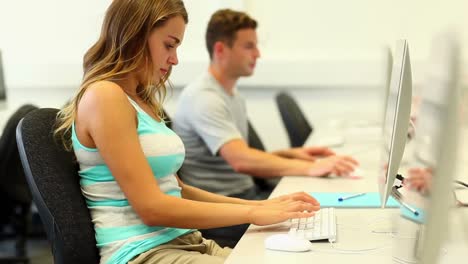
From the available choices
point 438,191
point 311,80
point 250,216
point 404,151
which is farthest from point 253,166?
point 311,80

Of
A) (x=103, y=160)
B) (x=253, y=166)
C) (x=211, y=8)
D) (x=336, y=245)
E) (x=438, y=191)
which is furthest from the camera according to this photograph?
(x=211, y=8)

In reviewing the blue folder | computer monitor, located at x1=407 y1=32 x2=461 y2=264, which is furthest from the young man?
computer monitor, located at x1=407 y1=32 x2=461 y2=264

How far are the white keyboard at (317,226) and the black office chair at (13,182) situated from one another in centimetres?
141

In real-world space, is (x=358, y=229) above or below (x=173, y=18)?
below

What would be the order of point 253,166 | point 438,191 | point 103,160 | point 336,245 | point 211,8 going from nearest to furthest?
point 438,191 → point 336,245 → point 103,160 → point 253,166 → point 211,8

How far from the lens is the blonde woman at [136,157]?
1.42 metres

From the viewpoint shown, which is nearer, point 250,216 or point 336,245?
point 336,245

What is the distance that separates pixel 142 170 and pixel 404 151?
565 mm

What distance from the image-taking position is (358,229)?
1.50 metres

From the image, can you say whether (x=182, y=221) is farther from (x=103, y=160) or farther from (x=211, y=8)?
(x=211, y=8)

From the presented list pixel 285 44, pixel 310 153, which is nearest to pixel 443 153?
pixel 310 153

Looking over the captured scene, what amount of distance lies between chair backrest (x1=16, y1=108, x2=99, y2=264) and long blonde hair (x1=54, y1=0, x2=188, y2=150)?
0.06 m

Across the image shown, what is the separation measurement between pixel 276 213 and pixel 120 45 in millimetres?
528

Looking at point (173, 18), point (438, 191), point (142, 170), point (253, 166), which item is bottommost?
point (253, 166)
